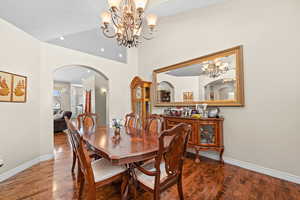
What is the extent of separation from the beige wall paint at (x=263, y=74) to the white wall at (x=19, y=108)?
357cm

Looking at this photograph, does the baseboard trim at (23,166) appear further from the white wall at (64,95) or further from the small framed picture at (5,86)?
the white wall at (64,95)

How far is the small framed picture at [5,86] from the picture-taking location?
217cm

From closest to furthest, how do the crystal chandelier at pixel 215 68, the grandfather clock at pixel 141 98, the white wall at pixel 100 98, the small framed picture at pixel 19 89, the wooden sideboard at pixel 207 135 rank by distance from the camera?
the small framed picture at pixel 19 89
the wooden sideboard at pixel 207 135
the crystal chandelier at pixel 215 68
the grandfather clock at pixel 141 98
the white wall at pixel 100 98

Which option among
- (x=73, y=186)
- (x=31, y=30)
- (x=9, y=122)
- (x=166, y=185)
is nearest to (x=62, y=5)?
(x=31, y=30)

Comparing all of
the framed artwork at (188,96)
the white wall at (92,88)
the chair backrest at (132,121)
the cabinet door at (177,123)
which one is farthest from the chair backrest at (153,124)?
the white wall at (92,88)

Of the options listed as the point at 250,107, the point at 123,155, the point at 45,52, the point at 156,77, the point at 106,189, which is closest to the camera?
the point at 123,155

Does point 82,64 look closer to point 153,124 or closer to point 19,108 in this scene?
point 19,108

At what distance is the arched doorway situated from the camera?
650cm

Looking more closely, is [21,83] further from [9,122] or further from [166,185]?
[166,185]

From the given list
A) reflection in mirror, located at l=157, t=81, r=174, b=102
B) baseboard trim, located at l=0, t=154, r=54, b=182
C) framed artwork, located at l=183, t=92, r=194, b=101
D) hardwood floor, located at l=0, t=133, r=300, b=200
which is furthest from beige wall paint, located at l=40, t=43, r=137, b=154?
framed artwork, located at l=183, t=92, r=194, b=101

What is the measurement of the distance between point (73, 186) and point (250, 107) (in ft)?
10.3

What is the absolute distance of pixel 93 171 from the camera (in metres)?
1.52

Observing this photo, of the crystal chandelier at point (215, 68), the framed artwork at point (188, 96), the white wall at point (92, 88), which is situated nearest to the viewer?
the crystal chandelier at point (215, 68)

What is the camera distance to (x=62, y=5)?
2264 mm
